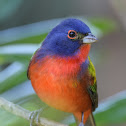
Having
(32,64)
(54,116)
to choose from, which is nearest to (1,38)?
(32,64)

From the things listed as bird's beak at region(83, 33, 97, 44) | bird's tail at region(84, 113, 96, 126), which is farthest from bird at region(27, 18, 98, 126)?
bird's tail at region(84, 113, 96, 126)

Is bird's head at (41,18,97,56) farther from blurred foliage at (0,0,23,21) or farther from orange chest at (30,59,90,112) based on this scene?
blurred foliage at (0,0,23,21)

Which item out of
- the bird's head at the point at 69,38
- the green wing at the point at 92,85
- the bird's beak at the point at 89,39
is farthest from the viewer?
the green wing at the point at 92,85

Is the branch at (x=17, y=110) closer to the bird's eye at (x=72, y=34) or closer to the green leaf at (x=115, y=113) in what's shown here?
the green leaf at (x=115, y=113)

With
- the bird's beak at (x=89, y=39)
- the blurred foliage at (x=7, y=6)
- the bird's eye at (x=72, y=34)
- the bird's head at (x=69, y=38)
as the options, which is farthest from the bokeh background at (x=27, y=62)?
the bird's beak at (x=89, y=39)

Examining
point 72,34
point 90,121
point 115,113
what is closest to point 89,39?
point 72,34

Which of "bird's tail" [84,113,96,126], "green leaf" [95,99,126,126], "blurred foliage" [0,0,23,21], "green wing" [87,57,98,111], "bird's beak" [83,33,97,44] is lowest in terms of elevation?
"bird's tail" [84,113,96,126]

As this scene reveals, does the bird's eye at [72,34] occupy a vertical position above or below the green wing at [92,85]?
above

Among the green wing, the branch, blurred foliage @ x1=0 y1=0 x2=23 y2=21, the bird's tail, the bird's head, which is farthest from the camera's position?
blurred foliage @ x1=0 y1=0 x2=23 y2=21

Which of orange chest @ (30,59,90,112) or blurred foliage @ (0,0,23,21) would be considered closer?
orange chest @ (30,59,90,112)
